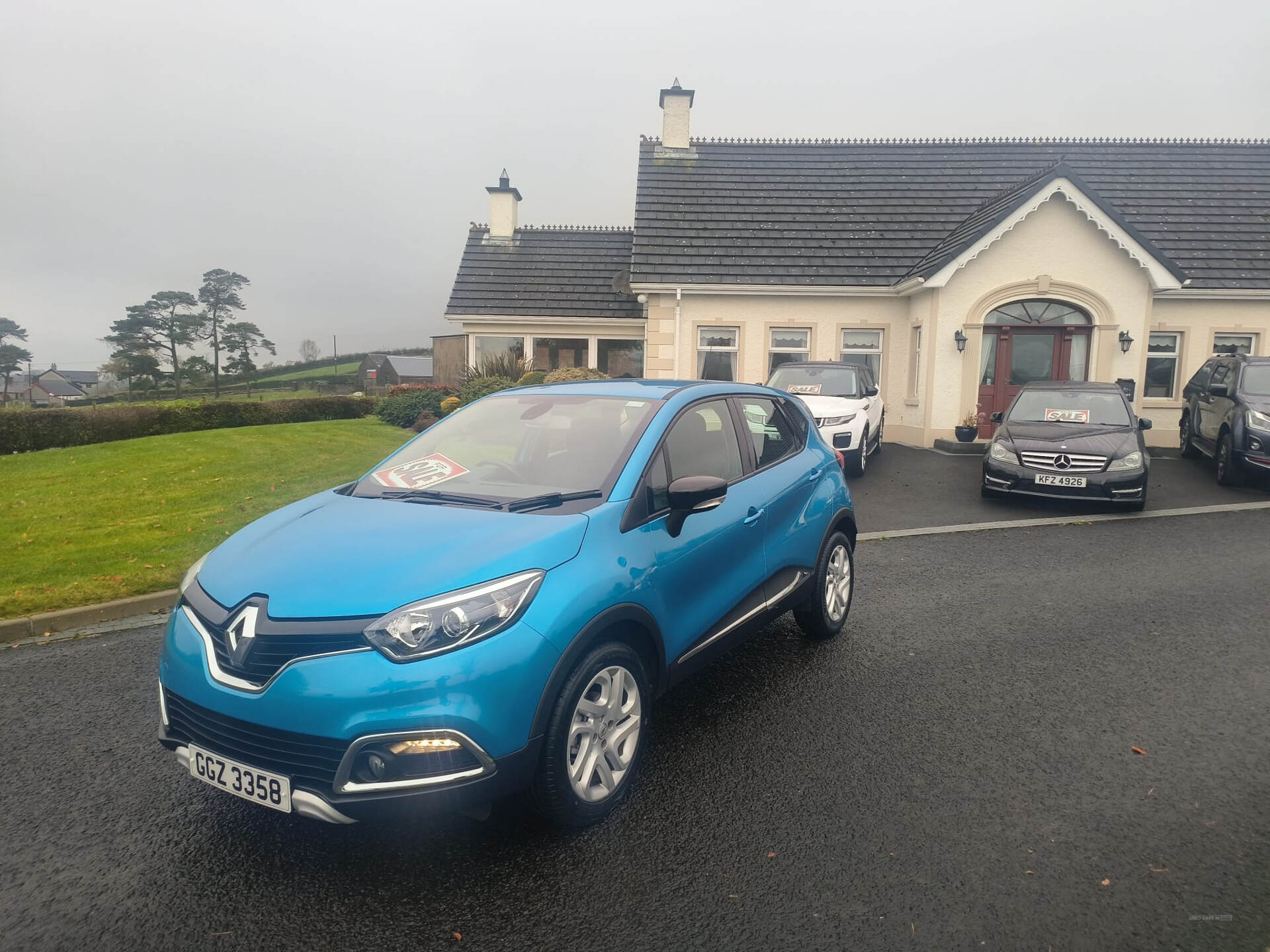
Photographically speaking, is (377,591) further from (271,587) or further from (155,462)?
(155,462)

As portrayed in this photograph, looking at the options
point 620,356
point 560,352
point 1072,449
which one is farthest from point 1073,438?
point 560,352

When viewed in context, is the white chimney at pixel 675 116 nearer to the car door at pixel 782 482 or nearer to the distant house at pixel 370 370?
the car door at pixel 782 482

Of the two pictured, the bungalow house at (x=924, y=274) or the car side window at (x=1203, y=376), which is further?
the bungalow house at (x=924, y=274)

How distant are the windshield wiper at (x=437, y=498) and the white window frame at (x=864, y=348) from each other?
16081 mm

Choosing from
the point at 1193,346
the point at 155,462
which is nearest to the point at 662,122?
the point at 1193,346

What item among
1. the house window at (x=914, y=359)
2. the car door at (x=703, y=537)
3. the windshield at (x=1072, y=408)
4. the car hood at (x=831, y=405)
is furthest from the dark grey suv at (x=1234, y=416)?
the car door at (x=703, y=537)

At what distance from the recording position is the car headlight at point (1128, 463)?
999cm

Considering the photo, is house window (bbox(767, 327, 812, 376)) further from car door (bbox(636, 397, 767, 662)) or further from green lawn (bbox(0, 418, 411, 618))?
car door (bbox(636, 397, 767, 662))

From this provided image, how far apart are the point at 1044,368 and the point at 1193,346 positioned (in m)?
3.75

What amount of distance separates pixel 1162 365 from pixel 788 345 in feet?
26.7

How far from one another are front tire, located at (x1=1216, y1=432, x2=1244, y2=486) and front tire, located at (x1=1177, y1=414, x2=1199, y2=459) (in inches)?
97.9

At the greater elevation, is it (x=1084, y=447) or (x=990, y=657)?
(x=1084, y=447)

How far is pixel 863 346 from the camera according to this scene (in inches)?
742

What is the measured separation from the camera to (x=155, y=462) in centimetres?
1255
